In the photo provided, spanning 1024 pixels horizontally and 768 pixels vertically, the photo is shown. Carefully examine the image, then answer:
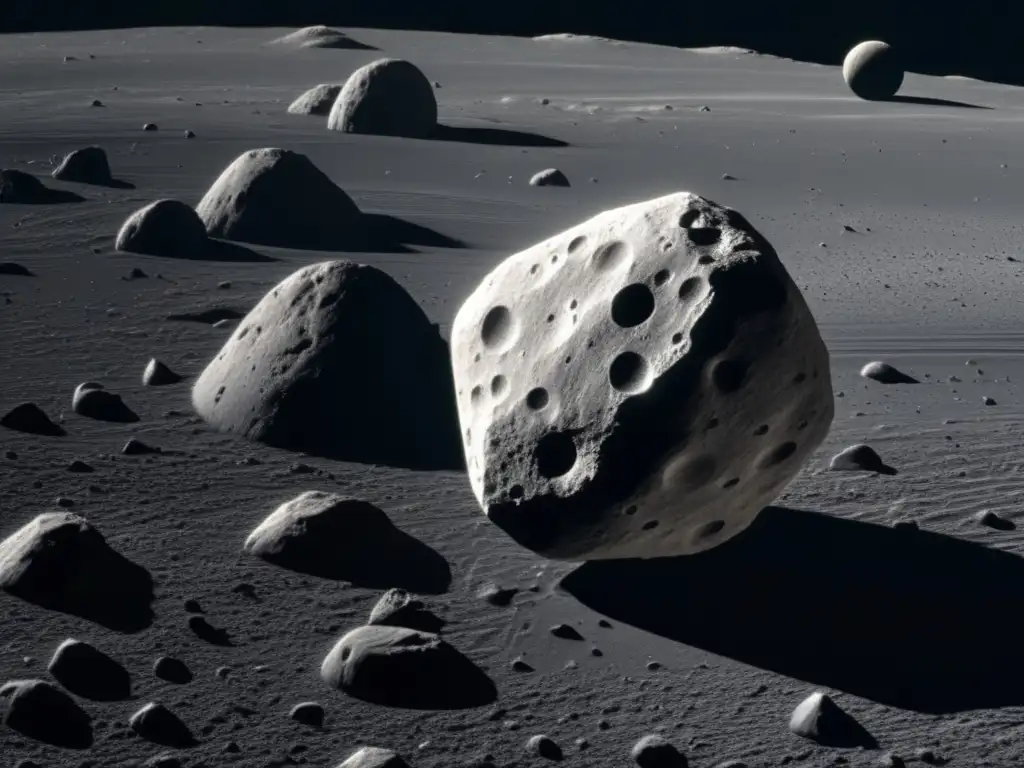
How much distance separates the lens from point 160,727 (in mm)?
2303

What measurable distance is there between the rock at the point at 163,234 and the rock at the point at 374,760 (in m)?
3.51

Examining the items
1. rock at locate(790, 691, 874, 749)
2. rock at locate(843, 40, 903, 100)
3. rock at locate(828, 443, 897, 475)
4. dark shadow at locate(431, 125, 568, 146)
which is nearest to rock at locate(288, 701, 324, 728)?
rock at locate(790, 691, 874, 749)

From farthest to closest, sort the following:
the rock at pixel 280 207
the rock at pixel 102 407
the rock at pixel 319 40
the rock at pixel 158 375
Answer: the rock at pixel 319 40 < the rock at pixel 280 207 < the rock at pixel 158 375 < the rock at pixel 102 407

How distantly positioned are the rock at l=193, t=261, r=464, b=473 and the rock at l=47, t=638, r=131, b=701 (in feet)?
3.65

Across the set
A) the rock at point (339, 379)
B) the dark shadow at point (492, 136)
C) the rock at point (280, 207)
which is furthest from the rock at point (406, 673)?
the dark shadow at point (492, 136)

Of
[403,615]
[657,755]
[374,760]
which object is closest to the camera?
[374,760]

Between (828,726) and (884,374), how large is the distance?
6.71 feet

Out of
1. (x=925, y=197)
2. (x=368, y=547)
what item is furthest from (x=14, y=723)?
(x=925, y=197)

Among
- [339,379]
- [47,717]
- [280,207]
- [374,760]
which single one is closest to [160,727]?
[47,717]

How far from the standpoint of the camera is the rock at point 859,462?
349 centimetres

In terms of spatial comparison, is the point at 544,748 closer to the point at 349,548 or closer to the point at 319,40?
the point at 349,548

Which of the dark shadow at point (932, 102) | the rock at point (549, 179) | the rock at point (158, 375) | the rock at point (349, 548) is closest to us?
the rock at point (349, 548)

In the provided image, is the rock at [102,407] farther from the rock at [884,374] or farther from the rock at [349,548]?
the rock at [884,374]

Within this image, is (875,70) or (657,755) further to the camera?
(875,70)
